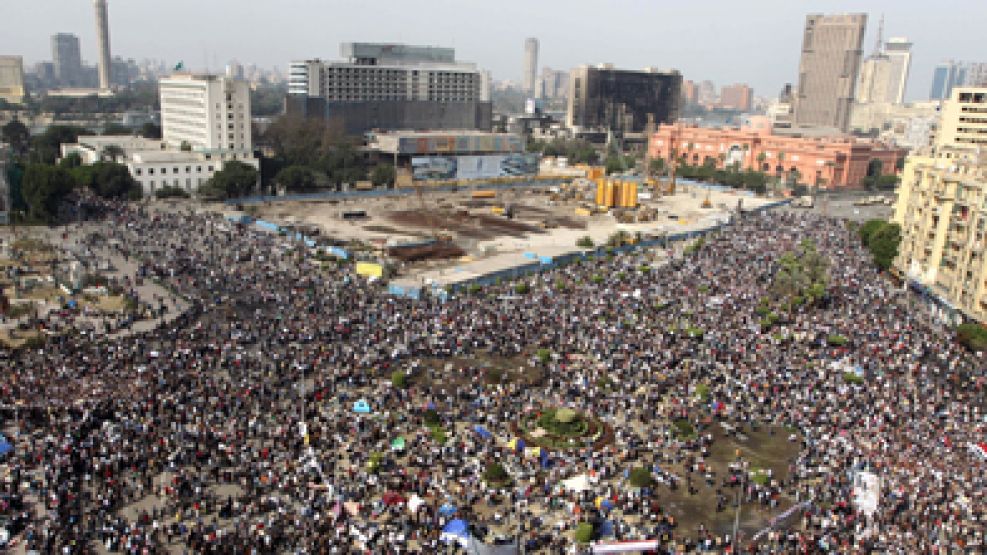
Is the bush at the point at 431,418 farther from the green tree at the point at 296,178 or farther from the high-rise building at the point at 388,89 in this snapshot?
the high-rise building at the point at 388,89

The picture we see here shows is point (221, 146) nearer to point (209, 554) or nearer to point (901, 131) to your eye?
point (209, 554)

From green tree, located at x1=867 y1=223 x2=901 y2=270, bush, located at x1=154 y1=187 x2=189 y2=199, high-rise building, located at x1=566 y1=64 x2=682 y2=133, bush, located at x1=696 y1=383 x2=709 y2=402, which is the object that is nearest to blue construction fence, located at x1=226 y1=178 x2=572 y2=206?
bush, located at x1=154 y1=187 x2=189 y2=199

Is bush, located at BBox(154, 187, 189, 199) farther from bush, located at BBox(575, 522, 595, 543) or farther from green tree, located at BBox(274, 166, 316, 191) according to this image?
bush, located at BBox(575, 522, 595, 543)

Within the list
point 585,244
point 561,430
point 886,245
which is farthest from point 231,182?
point 886,245

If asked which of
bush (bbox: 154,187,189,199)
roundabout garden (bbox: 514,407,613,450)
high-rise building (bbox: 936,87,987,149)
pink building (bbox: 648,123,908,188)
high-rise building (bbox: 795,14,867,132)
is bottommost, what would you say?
roundabout garden (bbox: 514,407,613,450)

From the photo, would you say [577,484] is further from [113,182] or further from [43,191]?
[113,182]
